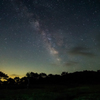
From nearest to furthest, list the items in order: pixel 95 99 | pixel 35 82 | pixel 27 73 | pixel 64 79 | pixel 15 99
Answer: pixel 95 99
pixel 15 99
pixel 27 73
pixel 64 79
pixel 35 82

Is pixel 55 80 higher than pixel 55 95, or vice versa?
pixel 55 80

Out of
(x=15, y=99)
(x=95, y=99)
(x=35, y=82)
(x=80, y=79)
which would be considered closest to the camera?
(x=95, y=99)

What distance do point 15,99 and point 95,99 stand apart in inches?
707

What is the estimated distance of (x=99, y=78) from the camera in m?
94.0

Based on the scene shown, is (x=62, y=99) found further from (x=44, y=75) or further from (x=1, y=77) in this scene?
(x=44, y=75)

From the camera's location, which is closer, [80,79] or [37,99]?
[37,99]

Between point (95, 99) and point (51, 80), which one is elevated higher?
point (51, 80)

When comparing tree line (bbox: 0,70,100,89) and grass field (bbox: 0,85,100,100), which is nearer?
grass field (bbox: 0,85,100,100)

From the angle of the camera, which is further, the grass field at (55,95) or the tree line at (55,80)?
the tree line at (55,80)

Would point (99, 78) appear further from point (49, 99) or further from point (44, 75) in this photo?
point (49, 99)

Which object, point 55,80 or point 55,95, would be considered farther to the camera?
point 55,80

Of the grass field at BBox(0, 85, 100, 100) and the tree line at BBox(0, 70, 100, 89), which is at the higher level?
the tree line at BBox(0, 70, 100, 89)

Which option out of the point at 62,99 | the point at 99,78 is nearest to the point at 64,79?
the point at 99,78

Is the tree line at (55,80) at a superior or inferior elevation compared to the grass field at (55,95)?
superior
